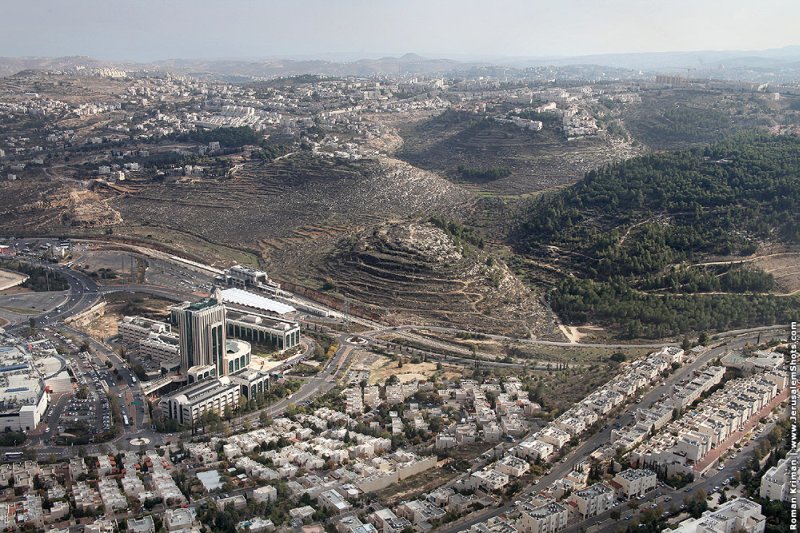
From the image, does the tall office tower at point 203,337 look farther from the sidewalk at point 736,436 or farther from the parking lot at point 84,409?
the sidewalk at point 736,436

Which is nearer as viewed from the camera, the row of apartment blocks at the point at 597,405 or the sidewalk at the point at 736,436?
the sidewalk at the point at 736,436

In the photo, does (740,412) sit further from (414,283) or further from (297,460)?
(414,283)

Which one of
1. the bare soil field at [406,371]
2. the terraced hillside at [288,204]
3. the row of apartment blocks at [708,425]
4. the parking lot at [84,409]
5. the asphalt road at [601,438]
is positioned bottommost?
the parking lot at [84,409]

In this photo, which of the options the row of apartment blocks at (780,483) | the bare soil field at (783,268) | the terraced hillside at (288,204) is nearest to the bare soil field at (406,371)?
the row of apartment blocks at (780,483)

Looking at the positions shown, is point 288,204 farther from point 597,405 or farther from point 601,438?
point 601,438

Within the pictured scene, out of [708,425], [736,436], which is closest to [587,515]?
[708,425]

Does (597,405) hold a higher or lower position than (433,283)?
lower

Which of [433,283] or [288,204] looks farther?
[288,204]
